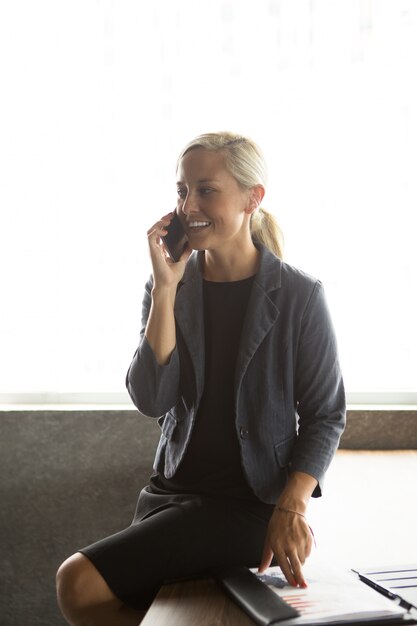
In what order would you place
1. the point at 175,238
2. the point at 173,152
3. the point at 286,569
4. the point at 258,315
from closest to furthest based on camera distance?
the point at 286,569, the point at 258,315, the point at 175,238, the point at 173,152

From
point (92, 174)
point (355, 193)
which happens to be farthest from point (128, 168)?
Result: point (355, 193)

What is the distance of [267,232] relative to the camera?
192 centimetres

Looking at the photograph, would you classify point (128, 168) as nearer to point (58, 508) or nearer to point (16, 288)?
point (16, 288)

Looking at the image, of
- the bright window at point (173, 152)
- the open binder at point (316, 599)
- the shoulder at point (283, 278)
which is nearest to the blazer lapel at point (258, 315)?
the shoulder at point (283, 278)

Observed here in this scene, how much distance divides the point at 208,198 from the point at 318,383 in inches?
18.4

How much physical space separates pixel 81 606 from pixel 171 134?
6.18ft

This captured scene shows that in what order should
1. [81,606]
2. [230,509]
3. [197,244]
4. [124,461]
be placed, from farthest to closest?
[124,461] < [197,244] < [230,509] < [81,606]

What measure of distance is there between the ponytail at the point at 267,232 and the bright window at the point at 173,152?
0.97 meters

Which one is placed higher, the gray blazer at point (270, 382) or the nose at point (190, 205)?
the nose at point (190, 205)

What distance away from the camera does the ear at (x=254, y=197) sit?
181 centimetres

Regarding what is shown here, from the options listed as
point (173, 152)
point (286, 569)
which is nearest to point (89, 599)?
point (286, 569)

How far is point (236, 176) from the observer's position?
5.79ft

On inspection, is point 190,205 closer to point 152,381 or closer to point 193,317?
point 193,317

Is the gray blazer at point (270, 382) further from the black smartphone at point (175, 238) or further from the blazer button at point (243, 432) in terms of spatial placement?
the black smartphone at point (175, 238)
